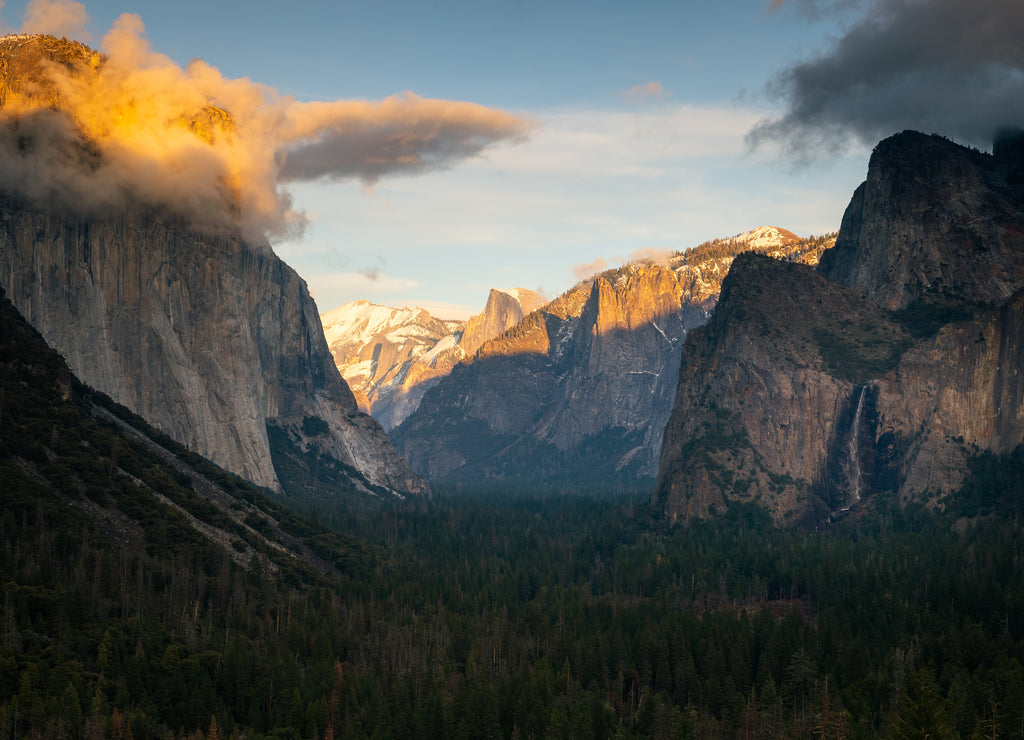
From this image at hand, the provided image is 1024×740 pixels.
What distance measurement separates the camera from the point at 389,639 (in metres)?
155

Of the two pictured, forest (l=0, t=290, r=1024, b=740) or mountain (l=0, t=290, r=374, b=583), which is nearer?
forest (l=0, t=290, r=1024, b=740)

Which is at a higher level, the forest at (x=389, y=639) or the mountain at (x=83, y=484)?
the mountain at (x=83, y=484)

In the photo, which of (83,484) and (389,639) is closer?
(389,639)

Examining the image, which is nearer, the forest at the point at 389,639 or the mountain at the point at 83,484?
the forest at the point at 389,639

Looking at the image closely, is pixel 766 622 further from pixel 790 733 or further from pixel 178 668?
pixel 178 668

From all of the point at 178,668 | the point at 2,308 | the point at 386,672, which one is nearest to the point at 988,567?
the point at 386,672

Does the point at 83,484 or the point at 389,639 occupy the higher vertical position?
the point at 83,484

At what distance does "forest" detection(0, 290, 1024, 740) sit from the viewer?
122 meters

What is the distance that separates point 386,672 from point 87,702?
1478 inches

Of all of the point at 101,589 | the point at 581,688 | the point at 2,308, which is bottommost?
the point at 581,688

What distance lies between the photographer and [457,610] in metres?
185

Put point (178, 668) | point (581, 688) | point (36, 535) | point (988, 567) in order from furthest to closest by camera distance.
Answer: point (988, 567) < point (36, 535) < point (581, 688) < point (178, 668)

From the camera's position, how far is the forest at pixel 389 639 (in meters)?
122

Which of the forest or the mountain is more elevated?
the mountain
